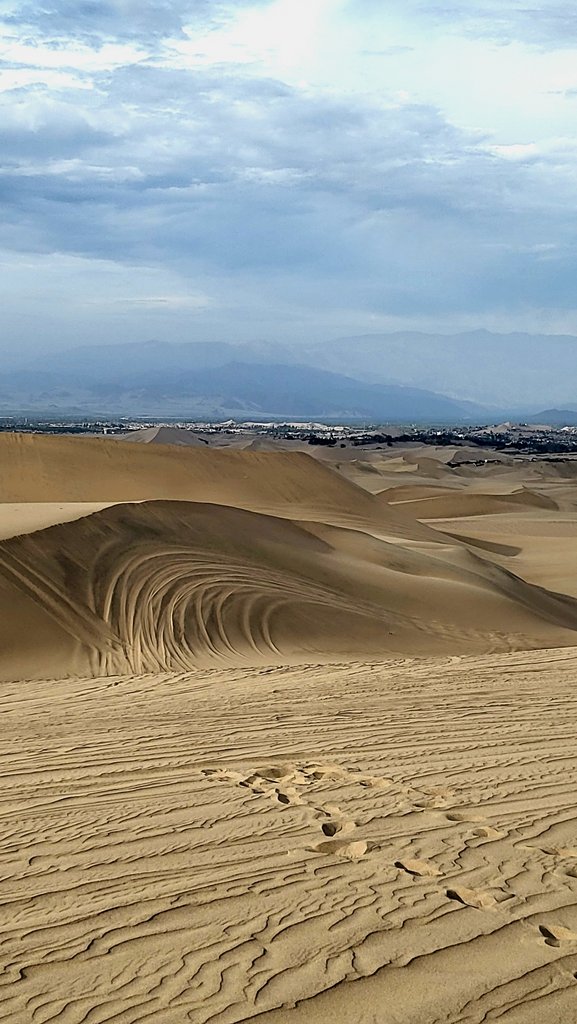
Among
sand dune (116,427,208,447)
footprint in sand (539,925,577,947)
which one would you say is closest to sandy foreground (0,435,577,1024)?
footprint in sand (539,925,577,947)

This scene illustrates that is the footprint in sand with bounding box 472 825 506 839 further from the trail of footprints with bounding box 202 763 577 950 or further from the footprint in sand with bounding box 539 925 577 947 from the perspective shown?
the footprint in sand with bounding box 539 925 577 947

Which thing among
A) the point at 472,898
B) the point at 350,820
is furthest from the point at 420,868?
the point at 350,820

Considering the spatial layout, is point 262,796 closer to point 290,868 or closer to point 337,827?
point 337,827

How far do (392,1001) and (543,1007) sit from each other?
500 mm

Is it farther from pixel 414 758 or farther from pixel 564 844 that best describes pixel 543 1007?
pixel 414 758

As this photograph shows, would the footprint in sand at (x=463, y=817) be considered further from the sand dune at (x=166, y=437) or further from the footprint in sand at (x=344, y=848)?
the sand dune at (x=166, y=437)

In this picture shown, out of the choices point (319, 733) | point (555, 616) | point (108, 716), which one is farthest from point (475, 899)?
point (555, 616)

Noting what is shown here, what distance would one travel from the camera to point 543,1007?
11.3 ft

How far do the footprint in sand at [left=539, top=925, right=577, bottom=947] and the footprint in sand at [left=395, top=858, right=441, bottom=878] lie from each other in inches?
25.7

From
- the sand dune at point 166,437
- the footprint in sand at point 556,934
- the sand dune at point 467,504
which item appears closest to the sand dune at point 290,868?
the footprint in sand at point 556,934

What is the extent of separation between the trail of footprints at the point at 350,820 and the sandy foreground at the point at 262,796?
0.06 ft

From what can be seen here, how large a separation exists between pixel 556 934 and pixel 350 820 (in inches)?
60.7

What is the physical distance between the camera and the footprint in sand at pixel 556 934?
388 centimetres

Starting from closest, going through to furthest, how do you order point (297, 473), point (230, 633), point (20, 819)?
point (20, 819) → point (230, 633) → point (297, 473)
